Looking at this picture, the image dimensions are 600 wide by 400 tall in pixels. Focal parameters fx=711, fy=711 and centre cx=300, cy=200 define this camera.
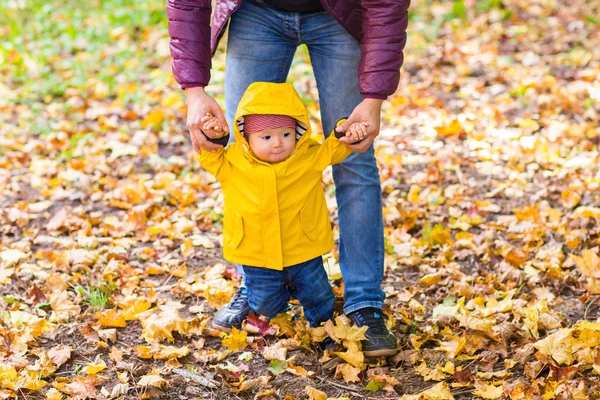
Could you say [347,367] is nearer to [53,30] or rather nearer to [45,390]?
[45,390]

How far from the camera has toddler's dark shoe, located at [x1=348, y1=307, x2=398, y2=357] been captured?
2.80m

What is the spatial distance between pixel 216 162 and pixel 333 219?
64.4 inches

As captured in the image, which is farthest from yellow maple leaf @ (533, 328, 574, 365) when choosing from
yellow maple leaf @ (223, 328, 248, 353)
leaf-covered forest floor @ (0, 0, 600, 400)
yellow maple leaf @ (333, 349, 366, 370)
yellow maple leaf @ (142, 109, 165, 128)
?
yellow maple leaf @ (142, 109, 165, 128)

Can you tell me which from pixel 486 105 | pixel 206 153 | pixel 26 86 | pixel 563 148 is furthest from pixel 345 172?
pixel 26 86

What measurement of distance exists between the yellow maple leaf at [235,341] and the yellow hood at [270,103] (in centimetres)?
81

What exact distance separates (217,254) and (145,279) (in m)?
0.43

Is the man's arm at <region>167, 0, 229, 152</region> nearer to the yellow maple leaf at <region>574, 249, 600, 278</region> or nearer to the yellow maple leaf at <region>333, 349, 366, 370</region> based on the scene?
the yellow maple leaf at <region>333, 349, 366, 370</region>

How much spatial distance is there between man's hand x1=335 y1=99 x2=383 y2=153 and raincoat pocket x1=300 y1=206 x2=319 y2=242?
30cm

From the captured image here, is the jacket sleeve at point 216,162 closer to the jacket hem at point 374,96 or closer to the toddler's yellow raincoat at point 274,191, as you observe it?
the toddler's yellow raincoat at point 274,191

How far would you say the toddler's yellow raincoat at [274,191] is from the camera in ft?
8.58

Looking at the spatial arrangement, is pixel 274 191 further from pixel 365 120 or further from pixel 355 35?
pixel 355 35

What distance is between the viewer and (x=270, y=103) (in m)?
2.58

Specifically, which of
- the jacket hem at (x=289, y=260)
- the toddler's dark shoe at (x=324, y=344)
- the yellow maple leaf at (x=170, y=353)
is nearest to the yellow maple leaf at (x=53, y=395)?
the yellow maple leaf at (x=170, y=353)

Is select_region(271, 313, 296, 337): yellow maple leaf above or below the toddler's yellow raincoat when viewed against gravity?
below
